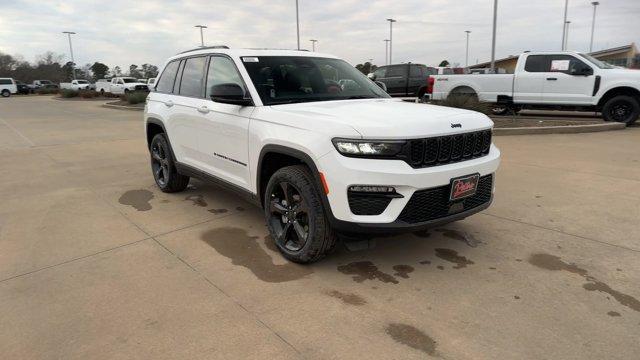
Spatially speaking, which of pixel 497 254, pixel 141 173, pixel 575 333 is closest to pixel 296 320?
pixel 575 333

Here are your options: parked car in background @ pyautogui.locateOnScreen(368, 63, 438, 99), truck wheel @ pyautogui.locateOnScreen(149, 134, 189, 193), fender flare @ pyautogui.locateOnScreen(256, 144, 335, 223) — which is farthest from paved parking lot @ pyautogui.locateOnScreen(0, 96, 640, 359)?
parked car in background @ pyautogui.locateOnScreen(368, 63, 438, 99)

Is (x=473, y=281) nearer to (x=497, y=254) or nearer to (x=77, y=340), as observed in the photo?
(x=497, y=254)

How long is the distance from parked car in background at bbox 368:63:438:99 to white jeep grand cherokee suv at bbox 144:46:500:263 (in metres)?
13.0

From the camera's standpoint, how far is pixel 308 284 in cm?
341

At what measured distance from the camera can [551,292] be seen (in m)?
3.26

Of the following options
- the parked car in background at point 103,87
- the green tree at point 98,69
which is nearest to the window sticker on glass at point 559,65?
the parked car in background at point 103,87

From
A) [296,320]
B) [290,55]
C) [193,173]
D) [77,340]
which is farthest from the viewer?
[193,173]

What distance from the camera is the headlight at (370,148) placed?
10.2ft

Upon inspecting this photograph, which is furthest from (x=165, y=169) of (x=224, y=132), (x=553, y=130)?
(x=553, y=130)

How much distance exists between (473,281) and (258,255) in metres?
1.75

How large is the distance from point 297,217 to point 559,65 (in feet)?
34.8

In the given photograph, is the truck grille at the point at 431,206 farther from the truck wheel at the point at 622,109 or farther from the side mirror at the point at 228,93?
the truck wheel at the point at 622,109

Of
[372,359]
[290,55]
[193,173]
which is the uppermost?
[290,55]

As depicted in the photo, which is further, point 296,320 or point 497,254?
point 497,254
